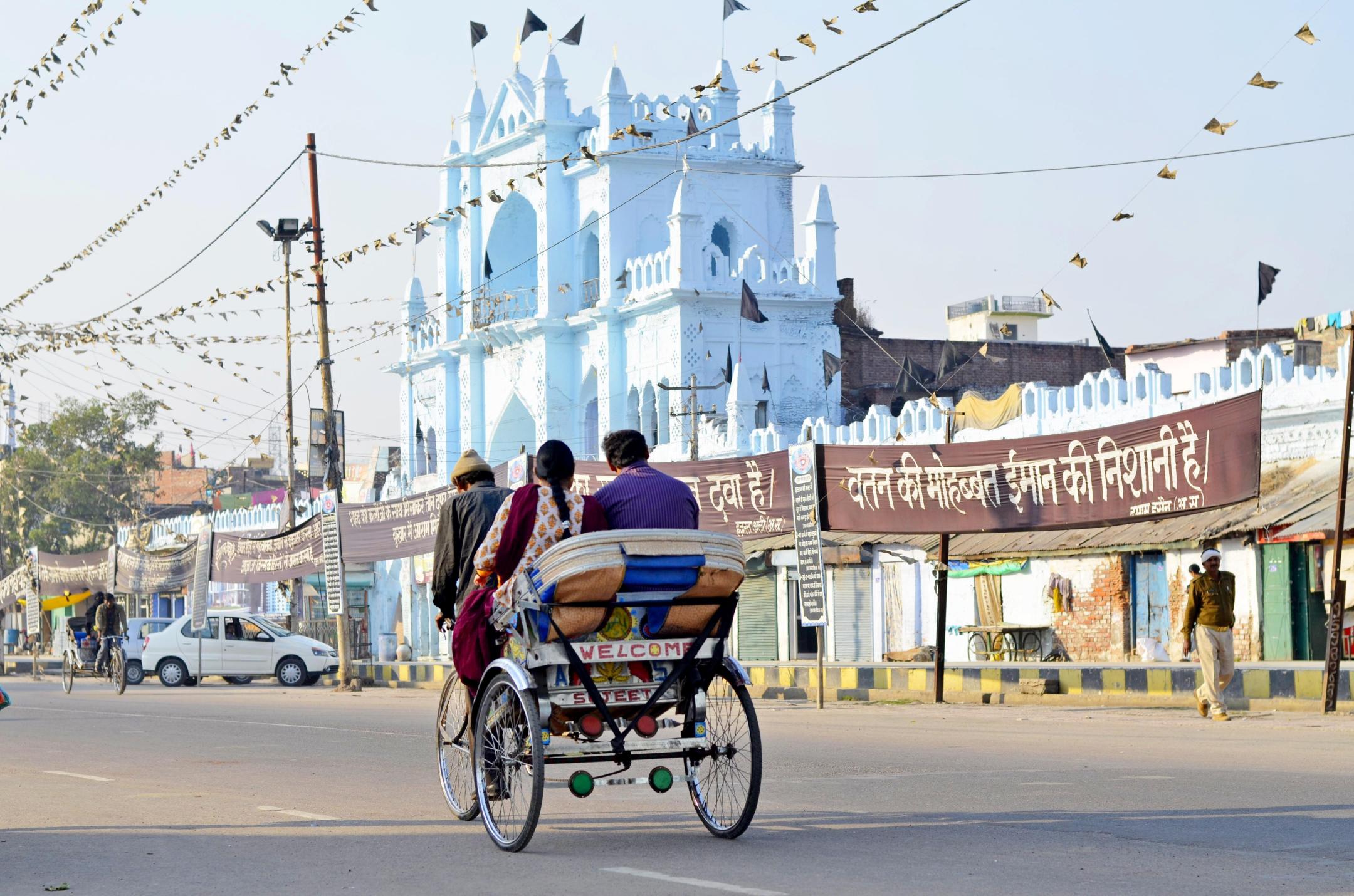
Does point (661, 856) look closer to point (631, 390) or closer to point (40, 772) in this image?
point (40, 772)

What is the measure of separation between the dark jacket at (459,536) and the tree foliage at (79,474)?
225 feet

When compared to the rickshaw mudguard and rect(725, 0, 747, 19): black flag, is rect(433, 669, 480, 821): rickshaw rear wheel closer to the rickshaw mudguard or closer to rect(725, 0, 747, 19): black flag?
the rickshaw mudguard

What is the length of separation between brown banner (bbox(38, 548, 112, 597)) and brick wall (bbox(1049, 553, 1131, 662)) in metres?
29.8

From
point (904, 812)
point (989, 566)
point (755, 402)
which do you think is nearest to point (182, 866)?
point (904, 812)

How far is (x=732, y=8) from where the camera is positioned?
38.9m

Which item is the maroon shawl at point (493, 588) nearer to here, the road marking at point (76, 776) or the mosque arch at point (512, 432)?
the road marking at point (76, 776)

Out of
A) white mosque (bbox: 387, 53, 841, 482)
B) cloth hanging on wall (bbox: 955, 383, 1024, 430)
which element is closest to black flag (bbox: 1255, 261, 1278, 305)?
cloth hanging on wall (bbox: 955, 383, 1024, 430)

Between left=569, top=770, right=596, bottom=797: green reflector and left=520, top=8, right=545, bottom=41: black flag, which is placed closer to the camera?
left=569, top=770, right=596, bottom=797: green reflector

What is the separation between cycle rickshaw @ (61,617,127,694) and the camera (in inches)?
1159

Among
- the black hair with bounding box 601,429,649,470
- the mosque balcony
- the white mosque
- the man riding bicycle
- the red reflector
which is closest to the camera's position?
the red reflector

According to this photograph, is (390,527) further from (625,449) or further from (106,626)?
(625,449)

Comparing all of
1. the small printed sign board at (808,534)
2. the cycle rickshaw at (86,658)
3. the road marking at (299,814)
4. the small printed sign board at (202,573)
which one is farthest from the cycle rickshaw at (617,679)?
the small printed sign board at (202,573)

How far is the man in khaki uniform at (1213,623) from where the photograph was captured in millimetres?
17109

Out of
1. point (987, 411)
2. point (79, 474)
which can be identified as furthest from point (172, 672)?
point (79, 474)
